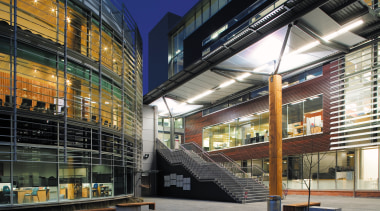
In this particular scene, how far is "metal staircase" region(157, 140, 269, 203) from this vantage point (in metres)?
21.5

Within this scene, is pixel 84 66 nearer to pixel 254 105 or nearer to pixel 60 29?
pixel 60 29

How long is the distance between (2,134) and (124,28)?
32.7ft

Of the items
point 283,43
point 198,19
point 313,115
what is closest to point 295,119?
point 313,115

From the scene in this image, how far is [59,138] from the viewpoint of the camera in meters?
13.9

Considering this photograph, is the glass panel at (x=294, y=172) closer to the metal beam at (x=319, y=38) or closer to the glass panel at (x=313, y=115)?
the glass panel at (x=313, y=115)

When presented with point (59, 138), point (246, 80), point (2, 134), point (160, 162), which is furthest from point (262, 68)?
point (2, 134)

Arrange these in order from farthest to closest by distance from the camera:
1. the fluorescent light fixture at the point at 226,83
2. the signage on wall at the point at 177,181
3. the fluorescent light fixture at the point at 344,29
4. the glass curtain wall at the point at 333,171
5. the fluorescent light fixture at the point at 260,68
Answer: the fluorescent light fixture at the point at 226,83 < the signage on wall at the point at 177,181 < the fluorescent light fixture at the point at 260,68 < the glass curtain wall at the point at 333,171 < the fluorescent light fixture at the point at 344,29

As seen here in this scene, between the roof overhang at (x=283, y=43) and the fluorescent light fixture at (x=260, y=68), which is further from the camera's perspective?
the fluorescent light fixture at (x=260, y=68)

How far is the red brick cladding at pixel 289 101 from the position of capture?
24016mm

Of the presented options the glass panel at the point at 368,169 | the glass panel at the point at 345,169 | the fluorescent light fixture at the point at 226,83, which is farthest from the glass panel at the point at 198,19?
the glass panel at the point at 368,169

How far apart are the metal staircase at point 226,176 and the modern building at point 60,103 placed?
7.32 metres

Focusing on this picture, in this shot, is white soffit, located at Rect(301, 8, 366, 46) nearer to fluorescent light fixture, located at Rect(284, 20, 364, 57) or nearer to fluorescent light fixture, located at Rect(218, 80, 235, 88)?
fluorescent light fixture, located at Rect(284, 20, 364, 57)

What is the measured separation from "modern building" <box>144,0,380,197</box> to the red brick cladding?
0.08 meters

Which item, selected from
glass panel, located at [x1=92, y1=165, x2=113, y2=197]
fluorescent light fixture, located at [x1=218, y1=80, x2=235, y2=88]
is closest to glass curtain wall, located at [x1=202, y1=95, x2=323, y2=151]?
fluorescent light fixture, located at [x1=218, y1=80, x2=235, y2=88]
